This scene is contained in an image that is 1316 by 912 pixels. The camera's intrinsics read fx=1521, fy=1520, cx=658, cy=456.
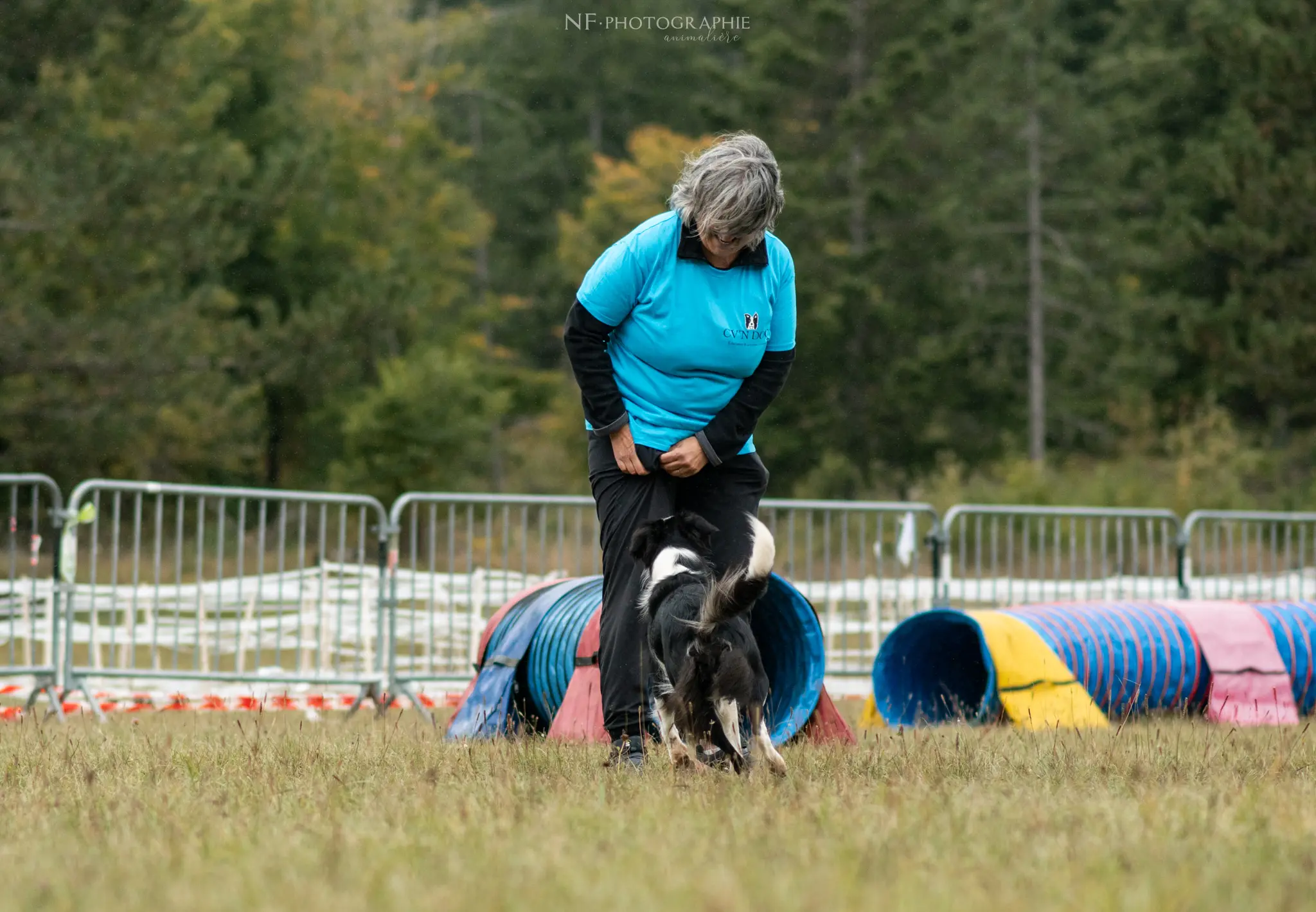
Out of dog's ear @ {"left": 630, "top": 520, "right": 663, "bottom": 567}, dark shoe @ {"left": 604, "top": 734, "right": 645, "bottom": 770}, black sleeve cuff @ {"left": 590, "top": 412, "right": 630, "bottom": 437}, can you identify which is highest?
black sleeve cuff @ {"left": 590, "top": 412, "right": 630, "bottom": 437}

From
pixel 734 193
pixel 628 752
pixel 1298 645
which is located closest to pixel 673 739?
pixel 628 752

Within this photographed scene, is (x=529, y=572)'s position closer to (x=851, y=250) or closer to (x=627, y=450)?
(x=627, y=450)

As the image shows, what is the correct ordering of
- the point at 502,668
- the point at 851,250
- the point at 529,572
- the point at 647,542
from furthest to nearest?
the point at 851,250 → the point at 529,572 → the point at 502,668 → the point at 647,542

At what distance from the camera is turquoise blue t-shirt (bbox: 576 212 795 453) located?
479 cm

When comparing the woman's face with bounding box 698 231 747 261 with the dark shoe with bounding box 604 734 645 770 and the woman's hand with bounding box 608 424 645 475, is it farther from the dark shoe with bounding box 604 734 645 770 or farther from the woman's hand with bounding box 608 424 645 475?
the dark shoe with bounding box 604 734 645 770

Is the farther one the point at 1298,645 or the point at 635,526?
the point at 1298,645

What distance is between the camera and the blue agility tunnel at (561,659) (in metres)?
5.95

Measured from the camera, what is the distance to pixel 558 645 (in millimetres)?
6340

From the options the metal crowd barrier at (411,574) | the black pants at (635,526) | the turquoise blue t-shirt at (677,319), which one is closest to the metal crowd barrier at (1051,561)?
the metal crowd barrier at (411,574)

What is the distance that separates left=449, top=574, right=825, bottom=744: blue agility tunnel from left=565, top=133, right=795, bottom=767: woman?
3.32ft

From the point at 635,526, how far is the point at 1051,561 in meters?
7.94

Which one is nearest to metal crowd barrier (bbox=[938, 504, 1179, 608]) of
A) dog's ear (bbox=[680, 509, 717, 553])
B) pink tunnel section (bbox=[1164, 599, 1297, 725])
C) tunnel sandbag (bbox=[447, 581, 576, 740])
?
pink tunnel section (bbox=[1164, 599, 1297, 725])

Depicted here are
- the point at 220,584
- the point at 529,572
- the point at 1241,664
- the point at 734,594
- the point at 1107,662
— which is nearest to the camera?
the point at 734,594

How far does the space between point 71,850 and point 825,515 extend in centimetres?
848
